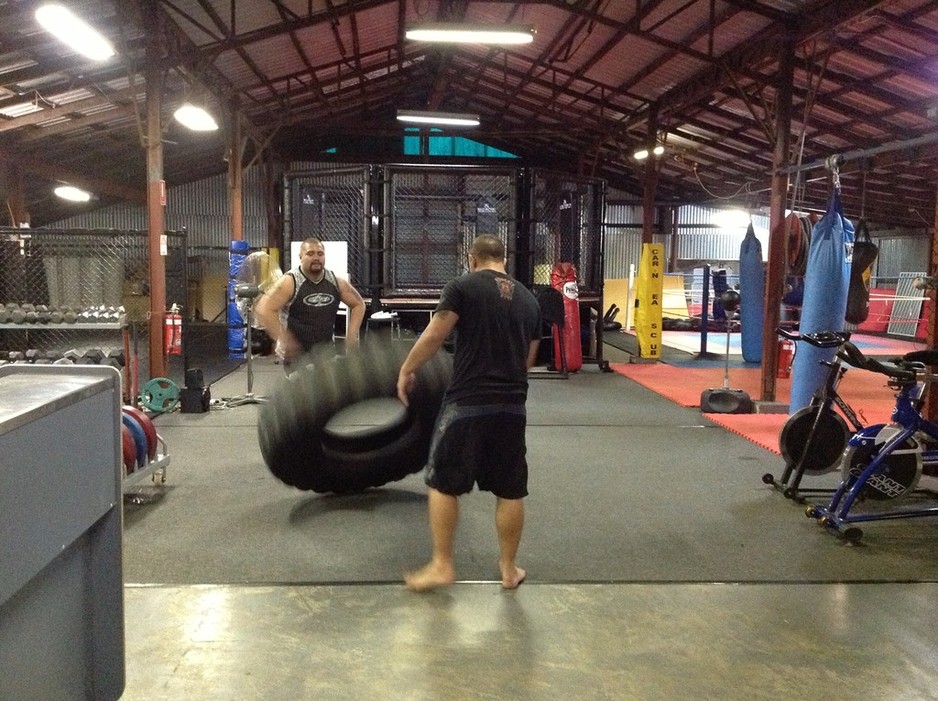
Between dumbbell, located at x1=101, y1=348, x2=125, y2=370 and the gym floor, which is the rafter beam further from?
the gym floor

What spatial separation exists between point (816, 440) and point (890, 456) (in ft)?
1.52

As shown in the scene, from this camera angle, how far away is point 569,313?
1018 centimetres

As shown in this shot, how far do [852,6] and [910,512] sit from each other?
509 centimetres

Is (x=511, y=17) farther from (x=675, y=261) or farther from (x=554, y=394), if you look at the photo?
(x=675, y=261)

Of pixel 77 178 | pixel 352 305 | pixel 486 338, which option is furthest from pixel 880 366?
pixel 77 178

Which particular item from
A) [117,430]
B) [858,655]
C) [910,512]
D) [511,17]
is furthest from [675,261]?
[117,430]

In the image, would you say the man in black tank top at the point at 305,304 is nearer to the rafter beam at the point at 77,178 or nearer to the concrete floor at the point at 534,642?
the concrete floor at the point at 534,642

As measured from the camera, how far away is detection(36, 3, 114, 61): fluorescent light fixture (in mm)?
5898

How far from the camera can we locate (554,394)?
8484 mm

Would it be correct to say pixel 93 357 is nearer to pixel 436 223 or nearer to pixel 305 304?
pixel 305 304

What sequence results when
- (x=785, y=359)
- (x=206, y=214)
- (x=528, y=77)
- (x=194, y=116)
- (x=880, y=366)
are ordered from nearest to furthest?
(x=880, y=366) → (x=194, y=116) → (x=785, y=359) → (x=528, y=77) → (x=206, y=214)

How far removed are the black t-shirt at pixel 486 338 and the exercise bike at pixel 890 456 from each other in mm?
2018

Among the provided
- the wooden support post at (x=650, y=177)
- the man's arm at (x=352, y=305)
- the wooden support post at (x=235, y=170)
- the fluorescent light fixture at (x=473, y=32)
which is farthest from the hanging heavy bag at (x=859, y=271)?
the wooden support post at (x=235, y=170)

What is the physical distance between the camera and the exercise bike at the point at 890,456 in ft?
12.8
